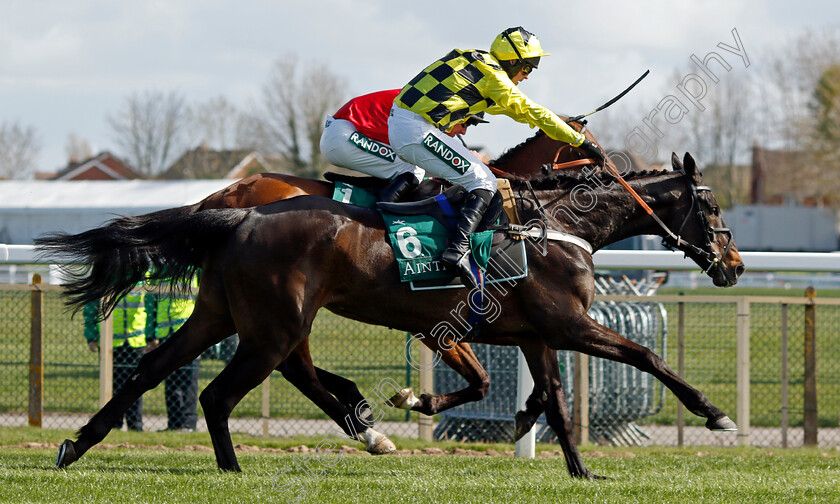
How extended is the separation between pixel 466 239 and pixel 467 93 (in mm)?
895

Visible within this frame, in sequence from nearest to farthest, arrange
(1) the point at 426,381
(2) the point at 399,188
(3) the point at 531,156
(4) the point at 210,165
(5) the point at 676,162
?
(2) the point at 399,188
(5) the point at 676,162
(3) the point at 531,156
(1) the point at 426,381
(4) the point at 210,165

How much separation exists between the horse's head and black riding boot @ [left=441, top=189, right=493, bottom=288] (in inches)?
53.9

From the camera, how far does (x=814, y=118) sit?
37.6 m

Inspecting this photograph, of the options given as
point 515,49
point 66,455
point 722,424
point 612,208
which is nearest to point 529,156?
point 612,208

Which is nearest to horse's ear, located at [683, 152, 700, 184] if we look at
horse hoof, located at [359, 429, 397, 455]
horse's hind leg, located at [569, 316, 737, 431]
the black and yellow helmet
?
the black and yellow helmet

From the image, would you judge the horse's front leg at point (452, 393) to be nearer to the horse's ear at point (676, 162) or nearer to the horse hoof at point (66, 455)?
the horse's ear at point (676, 162)

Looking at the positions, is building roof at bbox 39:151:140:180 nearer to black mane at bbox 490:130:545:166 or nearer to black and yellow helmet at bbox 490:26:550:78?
black mane at bbox 490:130:545:166

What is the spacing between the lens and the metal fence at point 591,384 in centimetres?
816

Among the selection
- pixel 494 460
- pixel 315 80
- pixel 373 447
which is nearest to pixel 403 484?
pixel 373 447

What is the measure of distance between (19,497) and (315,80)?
3947cm

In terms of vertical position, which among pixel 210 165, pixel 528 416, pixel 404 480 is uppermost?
pixel 210 165

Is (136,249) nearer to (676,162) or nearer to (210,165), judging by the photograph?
(676,162)

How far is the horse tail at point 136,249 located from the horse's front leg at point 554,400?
1.83m

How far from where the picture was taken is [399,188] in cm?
560
